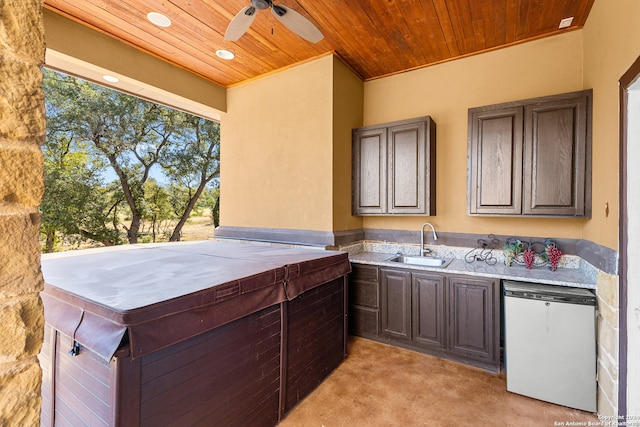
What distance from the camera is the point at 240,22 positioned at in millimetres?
2318

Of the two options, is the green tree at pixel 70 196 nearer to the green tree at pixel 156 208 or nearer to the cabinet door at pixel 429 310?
the green tree at pixel 156 208

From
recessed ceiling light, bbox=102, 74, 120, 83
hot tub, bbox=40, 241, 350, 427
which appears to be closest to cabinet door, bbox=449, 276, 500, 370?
hot tub, bbox=40, 241, 350, 427

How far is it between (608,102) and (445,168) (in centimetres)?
149

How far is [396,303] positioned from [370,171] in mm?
1547

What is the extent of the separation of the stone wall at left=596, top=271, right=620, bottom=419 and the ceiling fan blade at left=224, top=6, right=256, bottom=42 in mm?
3085

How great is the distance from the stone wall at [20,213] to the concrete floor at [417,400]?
1856 mm

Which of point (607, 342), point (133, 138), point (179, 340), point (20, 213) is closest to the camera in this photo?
point (20, 213)

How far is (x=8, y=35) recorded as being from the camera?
521 mm

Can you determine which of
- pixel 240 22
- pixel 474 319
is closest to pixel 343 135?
Answer: pixel 240 22

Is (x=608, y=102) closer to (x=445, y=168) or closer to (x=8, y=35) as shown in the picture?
(x=445, y=168)

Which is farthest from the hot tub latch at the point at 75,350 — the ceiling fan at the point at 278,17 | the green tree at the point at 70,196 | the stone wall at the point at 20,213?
the green tree at the point at 70,196

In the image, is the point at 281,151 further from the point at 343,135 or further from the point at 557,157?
the point at 557,157

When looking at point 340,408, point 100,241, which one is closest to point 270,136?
point 340,408

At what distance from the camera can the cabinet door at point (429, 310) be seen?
2818 millimetres
